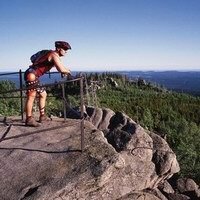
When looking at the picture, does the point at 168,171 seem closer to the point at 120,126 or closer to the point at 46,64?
the point at 120,126

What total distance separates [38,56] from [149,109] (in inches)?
3429

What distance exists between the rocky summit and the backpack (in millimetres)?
1873

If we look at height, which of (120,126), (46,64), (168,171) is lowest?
(168,171)

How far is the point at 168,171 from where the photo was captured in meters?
13.9

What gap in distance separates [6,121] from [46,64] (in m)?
2.64

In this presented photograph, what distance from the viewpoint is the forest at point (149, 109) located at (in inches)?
1614

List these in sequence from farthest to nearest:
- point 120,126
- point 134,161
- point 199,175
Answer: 1. point 199,175
2. point 120,126
3. point 134,161

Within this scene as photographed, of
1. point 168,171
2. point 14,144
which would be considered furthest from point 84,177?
point 168,171

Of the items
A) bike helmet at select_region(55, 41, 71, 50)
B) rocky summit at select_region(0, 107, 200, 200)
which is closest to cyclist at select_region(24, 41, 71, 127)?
bike helmet at select_region(55, 41, 71, 50)

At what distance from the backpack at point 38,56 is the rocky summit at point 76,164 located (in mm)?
1873

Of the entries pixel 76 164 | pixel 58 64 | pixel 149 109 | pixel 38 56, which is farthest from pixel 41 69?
pixel 149 109

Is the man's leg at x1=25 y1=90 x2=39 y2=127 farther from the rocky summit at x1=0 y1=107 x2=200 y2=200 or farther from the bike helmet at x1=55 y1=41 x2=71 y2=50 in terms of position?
the bike helmet at x1=55 y1=41 x2=71 y2=50

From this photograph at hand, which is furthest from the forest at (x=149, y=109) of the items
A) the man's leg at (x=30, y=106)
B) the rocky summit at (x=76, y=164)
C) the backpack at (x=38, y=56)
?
the rocky summit at (x=76, y=164)

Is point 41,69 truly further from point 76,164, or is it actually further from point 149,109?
point 149,109
